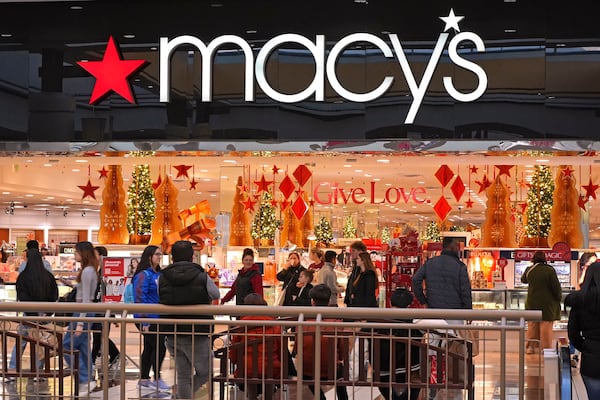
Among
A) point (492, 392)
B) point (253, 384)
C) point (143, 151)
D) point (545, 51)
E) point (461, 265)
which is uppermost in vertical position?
point (545, 51)

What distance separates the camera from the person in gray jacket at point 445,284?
9789mm

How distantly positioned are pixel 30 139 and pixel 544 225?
7.34 m

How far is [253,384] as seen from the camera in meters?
6.77

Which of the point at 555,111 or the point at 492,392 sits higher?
the point at 555,111

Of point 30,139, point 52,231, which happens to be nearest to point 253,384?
point 30,139

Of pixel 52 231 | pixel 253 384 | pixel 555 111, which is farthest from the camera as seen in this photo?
pixel 52 231

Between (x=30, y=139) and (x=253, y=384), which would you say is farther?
(x=30, y=139)

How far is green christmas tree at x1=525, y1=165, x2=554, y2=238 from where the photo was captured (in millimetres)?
13281

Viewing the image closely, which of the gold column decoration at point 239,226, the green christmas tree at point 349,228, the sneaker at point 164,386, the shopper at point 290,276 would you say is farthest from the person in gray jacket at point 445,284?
the green christmas tree at point 349,228

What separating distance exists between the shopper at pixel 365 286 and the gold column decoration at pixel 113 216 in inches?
123

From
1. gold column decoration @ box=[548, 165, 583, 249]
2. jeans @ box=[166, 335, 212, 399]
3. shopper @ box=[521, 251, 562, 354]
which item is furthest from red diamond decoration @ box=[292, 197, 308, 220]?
jeans @ box=[166, 335, 212, 399]

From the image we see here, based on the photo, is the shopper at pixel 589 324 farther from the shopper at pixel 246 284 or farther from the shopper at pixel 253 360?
the shopper at pixel 246 284

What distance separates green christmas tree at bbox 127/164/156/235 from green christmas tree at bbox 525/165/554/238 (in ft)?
16.0

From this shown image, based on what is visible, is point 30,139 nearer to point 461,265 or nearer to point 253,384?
point 253,384
